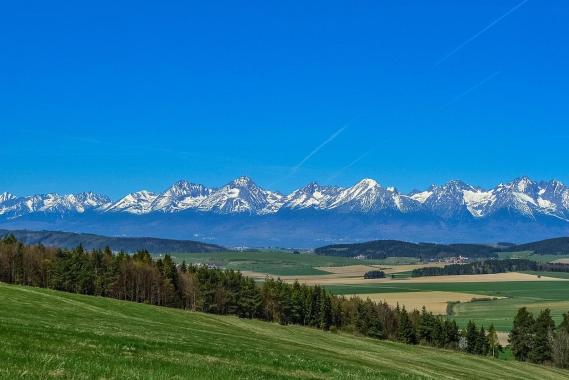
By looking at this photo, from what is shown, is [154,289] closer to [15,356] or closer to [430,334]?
[430,334]

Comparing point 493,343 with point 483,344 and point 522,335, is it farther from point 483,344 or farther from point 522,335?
point 522,335

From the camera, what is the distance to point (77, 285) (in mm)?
123750

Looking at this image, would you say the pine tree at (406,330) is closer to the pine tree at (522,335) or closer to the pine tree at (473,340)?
the pine tree at (473,340)

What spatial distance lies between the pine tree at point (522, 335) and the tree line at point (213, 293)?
8.23ft

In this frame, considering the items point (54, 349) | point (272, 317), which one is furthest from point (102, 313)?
point (272, 317)

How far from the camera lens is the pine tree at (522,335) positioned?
130125mm

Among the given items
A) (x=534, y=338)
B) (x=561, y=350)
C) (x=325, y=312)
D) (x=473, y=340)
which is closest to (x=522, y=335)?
(x=534, y=338)

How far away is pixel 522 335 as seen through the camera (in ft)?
428

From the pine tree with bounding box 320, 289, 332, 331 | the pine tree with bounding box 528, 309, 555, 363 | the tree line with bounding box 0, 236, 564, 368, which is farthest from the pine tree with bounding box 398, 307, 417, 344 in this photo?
the pine tree with bounding box 528, 309, 555, 363

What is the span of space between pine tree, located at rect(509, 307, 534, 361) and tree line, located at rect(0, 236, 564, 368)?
8.23ft

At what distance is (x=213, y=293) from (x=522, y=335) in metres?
69.5

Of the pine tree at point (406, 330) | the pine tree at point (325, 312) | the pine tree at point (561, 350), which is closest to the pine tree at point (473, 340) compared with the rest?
the pine tree at point (406, 330)

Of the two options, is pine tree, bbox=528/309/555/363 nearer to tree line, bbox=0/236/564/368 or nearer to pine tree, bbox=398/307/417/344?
tree line, bbox=0/236/564/368

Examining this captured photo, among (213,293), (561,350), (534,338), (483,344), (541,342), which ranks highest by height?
(213,293)
